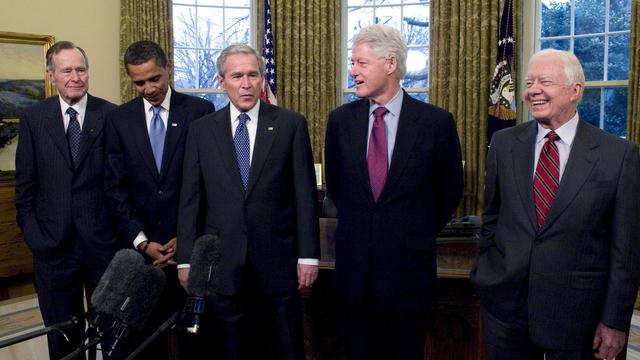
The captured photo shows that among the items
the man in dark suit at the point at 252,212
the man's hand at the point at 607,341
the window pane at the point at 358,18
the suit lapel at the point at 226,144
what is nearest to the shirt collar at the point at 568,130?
the man's hand at the point at 607,341

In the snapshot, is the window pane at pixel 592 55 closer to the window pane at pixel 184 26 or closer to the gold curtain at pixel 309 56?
the gold curtain at pixel 309 56

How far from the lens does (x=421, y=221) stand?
220 centimetres

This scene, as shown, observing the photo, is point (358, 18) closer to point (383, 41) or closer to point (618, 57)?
point (618, 57)

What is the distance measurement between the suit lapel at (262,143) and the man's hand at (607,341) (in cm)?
125

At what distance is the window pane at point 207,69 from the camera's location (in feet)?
25.4

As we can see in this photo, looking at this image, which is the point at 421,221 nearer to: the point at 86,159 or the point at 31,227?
the point at 86,159

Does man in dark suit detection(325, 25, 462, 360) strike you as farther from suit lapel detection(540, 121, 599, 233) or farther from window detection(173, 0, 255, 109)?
window detection(173, 0, 255, 109)

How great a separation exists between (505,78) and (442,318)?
14.5 ft

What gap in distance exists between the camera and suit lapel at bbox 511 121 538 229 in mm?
1901

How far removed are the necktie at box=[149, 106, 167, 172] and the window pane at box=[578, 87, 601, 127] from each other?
209 inches

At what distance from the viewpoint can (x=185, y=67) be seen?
302 inches

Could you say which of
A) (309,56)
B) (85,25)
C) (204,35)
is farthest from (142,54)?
(204,35)

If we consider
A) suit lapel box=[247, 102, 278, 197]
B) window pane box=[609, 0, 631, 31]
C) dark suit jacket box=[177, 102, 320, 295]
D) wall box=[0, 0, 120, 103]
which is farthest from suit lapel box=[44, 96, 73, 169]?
window pane box=[609, 0, 631, 31]

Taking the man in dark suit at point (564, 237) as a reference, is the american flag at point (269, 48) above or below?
above
